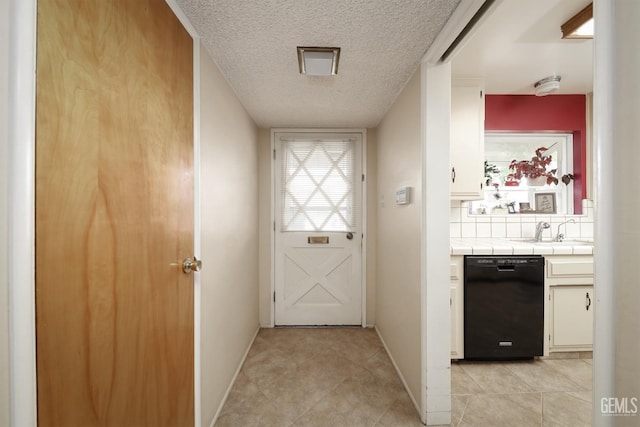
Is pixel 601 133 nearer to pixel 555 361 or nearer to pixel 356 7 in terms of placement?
pixel 356 7

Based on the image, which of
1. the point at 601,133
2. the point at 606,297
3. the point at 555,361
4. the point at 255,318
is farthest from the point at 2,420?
the point at 555,361

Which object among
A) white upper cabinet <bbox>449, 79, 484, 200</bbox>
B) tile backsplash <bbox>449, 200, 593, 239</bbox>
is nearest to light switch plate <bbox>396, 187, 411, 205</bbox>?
white upper cabinet <bbox>449, 79, 484, 200</bbox>

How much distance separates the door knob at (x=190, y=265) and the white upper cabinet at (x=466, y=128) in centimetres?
203

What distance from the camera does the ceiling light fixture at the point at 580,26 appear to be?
1545 mm

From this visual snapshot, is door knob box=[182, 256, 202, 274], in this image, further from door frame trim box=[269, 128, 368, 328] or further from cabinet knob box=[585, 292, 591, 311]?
cabinet knob box=[585, 292, 591, 311]

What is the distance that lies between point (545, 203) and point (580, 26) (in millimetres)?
1699

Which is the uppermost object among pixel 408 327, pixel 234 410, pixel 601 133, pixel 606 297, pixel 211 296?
pixel 601 133

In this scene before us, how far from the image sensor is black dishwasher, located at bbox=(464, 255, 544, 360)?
2154 mm

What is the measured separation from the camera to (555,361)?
2.25 m

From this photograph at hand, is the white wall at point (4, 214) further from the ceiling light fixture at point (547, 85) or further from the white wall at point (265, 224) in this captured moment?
the ceiling light fixture at point (547, 85)

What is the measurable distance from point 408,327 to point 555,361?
1.44 metres

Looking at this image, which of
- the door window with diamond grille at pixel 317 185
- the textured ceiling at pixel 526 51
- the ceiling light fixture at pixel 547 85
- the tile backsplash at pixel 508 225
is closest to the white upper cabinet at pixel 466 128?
the textured ceiling at pixel 526 51

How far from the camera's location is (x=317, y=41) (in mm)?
1456

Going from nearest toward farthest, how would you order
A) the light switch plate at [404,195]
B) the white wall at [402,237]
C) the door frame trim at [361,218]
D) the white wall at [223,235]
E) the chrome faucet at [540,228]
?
the white wall at [223,235] → the white wall at [402,237] → the light switch plate at [404,195] → the chrome faucet at [540,228] → the door frame trim at [361,218]
